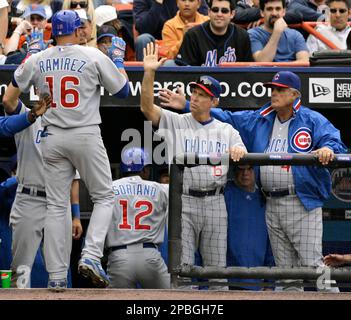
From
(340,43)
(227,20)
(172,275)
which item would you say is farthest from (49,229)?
(340,43)

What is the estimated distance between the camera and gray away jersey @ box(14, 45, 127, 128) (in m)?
7.80

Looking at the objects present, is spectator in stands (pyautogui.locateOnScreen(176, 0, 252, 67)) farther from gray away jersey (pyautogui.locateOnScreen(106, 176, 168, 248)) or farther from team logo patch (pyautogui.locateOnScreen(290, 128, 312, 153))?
team logo patch (pyautogui.locateOnScreen(290, 128, 312, 153))

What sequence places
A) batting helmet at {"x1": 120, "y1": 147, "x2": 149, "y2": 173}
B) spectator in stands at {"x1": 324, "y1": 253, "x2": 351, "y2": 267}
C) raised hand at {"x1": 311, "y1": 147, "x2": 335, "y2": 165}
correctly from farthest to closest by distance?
batting helmet at {"x1": 120, "y1": 147, "x2": 149, "y2": 173} < spectator in stands at {"x1": 324, "y1": 253, "x2": 351, "y2": 267} < raised hand at {"x1": 311, "y1": 147, "x2": 335, "y2": 165}

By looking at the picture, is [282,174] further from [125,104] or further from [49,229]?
[125,104]

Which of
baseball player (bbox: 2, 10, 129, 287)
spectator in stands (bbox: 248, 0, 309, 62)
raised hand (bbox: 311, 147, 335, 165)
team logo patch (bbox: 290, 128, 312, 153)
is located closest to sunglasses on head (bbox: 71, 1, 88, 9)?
spectator in stands (bbox: 248, 0, 309, 62)

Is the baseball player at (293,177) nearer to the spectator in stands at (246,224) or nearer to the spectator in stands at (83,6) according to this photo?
the spectator in stands at (246,224)

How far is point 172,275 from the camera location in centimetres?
737

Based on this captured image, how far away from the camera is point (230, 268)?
7.31 m

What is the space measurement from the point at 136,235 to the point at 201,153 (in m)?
1.42

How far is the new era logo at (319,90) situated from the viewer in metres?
9.38

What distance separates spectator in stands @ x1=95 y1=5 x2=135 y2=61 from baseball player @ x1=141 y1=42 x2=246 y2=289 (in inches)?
102

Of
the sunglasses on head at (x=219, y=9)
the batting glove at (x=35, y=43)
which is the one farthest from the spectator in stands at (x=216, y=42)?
the batting glove at (x=35, y=43)

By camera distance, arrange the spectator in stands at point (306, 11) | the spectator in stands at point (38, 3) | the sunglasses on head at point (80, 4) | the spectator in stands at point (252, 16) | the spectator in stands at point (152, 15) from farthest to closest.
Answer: the spectator in stands at point (306, 11), the spectator in stands at point (38, 3), the spectator in stands at point (152, 15), the spectator in stands at point (252, 16), the sunglasses on head at point (80, 4)

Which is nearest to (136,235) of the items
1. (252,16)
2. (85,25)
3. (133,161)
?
(133,161)
